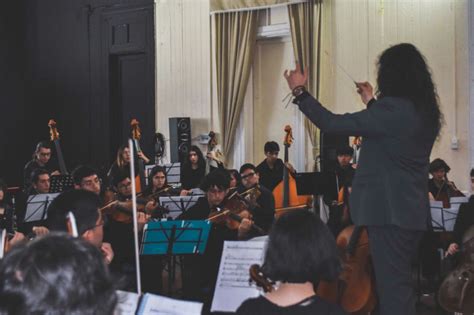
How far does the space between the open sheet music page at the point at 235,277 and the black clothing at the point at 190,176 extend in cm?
461

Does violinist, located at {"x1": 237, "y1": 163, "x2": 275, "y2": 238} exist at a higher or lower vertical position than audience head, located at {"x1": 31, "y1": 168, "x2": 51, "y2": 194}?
lower

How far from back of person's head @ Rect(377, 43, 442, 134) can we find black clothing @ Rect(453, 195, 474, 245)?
1.86m

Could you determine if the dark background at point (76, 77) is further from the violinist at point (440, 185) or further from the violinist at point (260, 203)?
the violinist at point (440, 185)

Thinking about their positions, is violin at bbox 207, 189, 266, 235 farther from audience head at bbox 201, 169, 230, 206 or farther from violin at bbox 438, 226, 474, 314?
violin at bbox 438, 226, 474, 314

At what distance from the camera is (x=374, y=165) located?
9.50 ft

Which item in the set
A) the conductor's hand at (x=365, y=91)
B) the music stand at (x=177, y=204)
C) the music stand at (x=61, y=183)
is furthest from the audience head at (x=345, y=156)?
the conductor's hand at (x=365, y=91)

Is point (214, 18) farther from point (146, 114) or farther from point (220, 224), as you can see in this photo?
point (220, 224)

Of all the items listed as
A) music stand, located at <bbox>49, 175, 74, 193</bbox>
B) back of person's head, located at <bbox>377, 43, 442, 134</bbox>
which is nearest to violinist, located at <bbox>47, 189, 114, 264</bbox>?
back of person's head, located at <bbox>377, 43, 442, 134</bbox>

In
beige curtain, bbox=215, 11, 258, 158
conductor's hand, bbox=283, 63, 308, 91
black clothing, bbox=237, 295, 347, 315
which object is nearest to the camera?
black clothing, bbox=237, 295, 347, 315

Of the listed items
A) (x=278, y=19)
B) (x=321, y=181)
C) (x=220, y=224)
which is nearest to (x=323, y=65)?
(x=278, y=19)

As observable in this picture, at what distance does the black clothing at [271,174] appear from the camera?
285 inches

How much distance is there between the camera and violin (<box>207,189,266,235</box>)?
478cm

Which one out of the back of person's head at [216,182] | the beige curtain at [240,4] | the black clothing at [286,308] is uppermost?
the beige curtain at [240,4]

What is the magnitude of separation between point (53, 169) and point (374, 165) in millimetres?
6251
